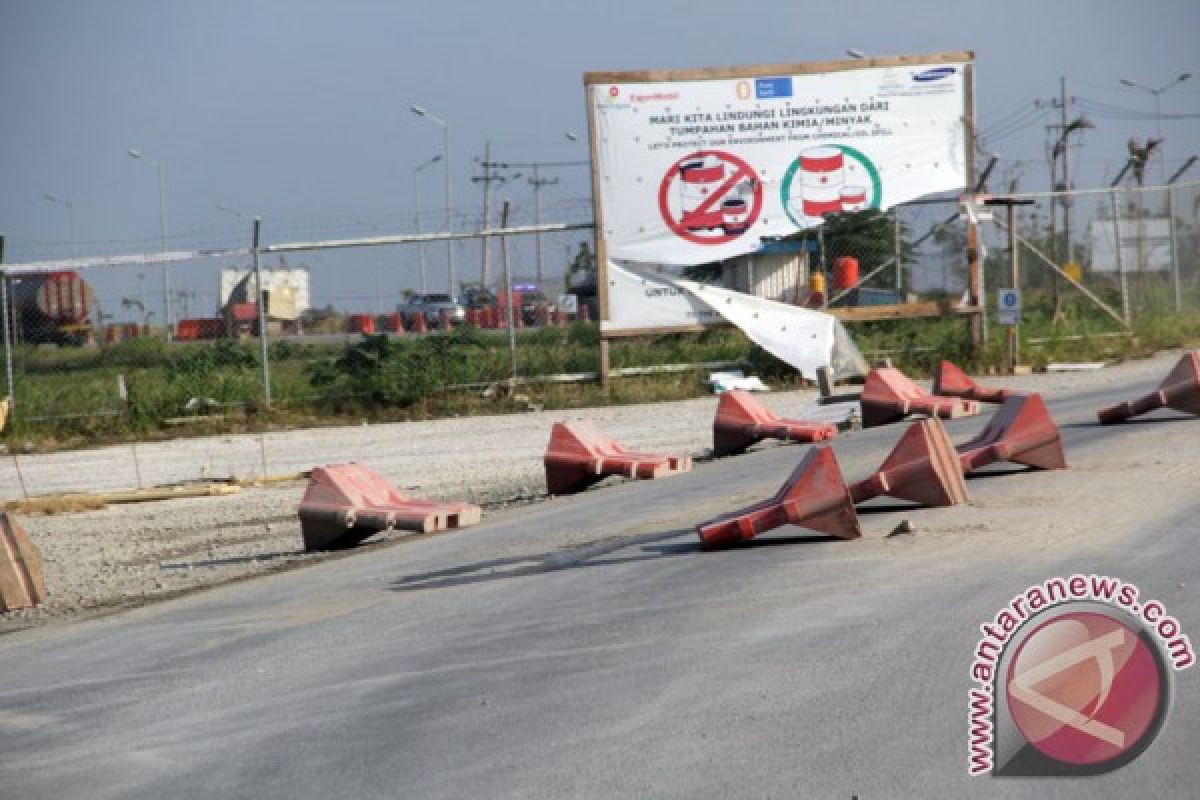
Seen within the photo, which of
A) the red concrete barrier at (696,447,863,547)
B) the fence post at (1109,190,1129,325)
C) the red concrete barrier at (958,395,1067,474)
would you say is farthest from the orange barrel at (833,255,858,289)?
the red concrete barrier at (696,447,863,547)

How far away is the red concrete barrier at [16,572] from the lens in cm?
1060

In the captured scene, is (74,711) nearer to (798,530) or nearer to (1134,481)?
(798,530)

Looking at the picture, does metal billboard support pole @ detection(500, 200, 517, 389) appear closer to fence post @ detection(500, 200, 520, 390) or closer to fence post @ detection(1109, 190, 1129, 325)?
fence post @ detection(500, 200, 520, 390)

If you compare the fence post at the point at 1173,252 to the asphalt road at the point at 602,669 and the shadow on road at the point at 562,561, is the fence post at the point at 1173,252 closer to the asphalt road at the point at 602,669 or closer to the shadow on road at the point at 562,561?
the asphalt road at the point at 602,669

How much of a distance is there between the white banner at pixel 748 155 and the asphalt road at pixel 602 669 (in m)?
14.5

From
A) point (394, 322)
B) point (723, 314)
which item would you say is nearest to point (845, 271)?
point (723, 314)

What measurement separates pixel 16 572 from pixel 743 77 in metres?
16.5

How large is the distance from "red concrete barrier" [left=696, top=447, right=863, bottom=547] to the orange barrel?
53.4 feet

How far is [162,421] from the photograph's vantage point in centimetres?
2288

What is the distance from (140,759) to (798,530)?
4471 mm

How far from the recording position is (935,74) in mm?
25594

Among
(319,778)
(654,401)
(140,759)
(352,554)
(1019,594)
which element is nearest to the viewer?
(319,778)

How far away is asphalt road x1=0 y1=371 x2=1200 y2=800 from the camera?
5414mm

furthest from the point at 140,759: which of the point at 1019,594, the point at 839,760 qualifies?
the point at 1019,594
